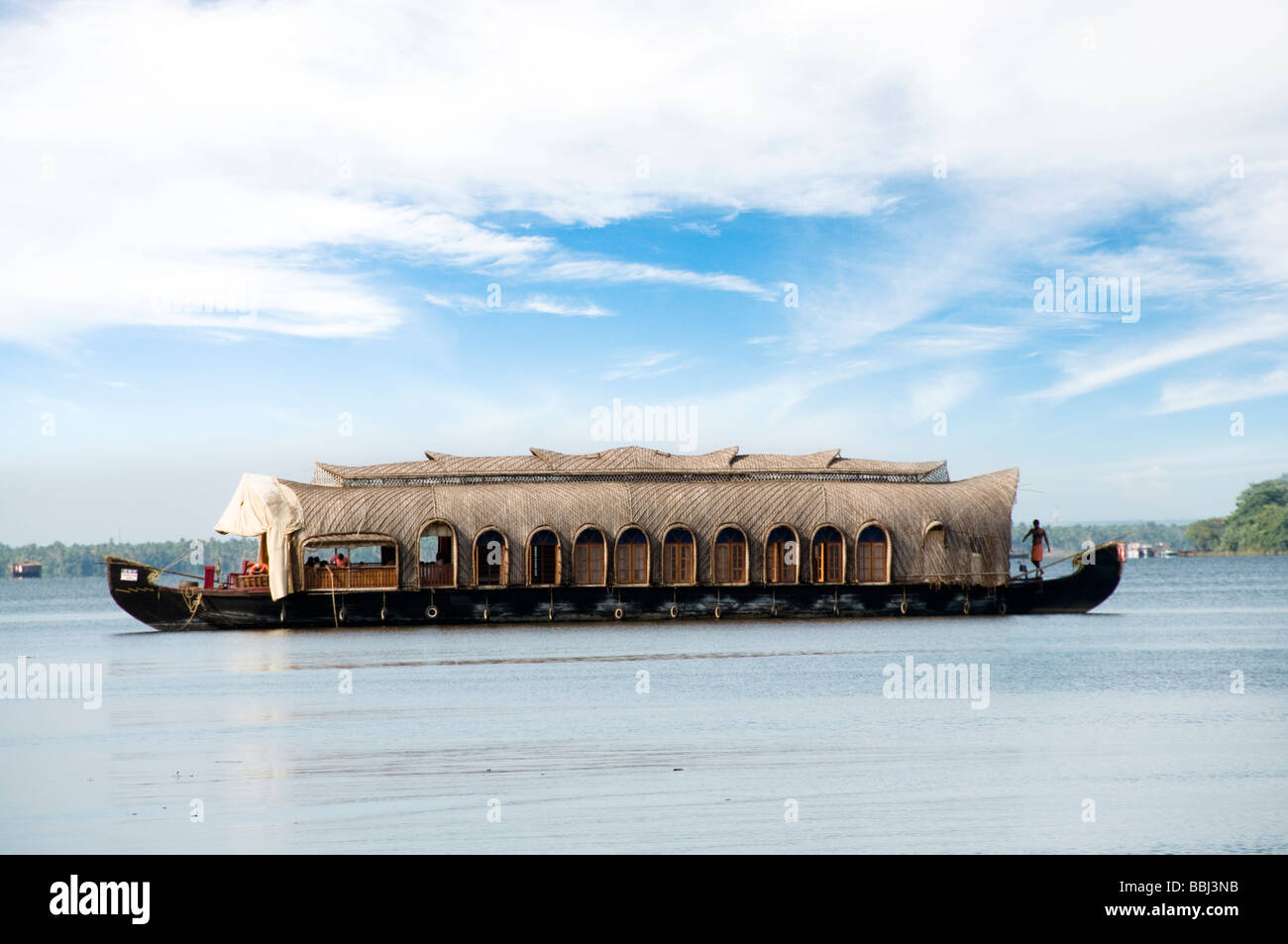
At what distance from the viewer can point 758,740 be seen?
2020cm

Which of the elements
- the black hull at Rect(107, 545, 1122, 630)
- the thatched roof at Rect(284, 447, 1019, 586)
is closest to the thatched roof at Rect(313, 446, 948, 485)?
the thatched roof at Rect(284, 447, 1019, 586)

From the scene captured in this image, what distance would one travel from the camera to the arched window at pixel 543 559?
4244 cm

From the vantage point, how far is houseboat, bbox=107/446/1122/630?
A: 41.9 meters

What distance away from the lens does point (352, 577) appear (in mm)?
42125

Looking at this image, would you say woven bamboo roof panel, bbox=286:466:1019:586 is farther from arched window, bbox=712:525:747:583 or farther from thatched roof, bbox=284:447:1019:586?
arched window, bbox=712:525:747:583

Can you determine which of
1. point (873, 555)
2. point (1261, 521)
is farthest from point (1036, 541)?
point (1261, 521)

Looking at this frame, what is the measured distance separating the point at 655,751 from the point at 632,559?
23.4m

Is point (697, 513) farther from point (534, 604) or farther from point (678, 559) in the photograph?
point (534, 604)

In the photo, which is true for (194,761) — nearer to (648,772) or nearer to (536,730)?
(536,730)

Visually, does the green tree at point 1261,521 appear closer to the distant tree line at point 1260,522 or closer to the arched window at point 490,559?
the distant tree line at point 1260,522

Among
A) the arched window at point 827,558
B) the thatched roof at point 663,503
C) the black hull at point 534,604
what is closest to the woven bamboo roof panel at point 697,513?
the thatched roof at point 663,503

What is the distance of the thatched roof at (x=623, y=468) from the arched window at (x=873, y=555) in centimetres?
277
